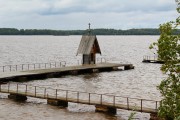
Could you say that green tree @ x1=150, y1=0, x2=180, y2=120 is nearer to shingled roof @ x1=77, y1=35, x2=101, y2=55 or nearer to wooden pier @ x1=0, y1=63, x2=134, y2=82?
wooden pier @ x1=0, y1=63, x2=134, y2=82

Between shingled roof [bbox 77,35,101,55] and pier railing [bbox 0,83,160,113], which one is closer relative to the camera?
pier railing [bbox 0,83,160,113]

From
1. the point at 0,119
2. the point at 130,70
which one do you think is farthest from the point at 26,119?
the point at 130,70

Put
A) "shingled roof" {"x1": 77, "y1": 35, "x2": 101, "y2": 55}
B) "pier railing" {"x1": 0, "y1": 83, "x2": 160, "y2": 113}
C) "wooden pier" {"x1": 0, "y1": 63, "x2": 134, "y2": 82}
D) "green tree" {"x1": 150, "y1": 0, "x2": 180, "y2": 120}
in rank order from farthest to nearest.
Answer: "shingled roof" {"x1": 77, "y1": 35, "x2": 101, "y2": 55}
"wooden pier" {"x1": 0, "y1": 63, "x2": 134, "y2": 82}
"pier railing" {"x1": 0, "y1": 83, "x2": 160, "y2": 113}
"green tree" {"x1": 150, "y1": 0, "x2": 180, "y2": 120}

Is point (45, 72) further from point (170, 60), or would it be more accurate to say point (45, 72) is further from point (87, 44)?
point (170, 60)

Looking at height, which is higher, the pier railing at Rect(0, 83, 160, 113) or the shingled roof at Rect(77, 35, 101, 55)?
the shingled roof at Rect(77, 35, 101, 55)

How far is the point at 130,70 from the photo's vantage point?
70.9m

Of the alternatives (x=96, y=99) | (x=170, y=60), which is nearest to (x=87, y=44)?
(x=96, y=99)

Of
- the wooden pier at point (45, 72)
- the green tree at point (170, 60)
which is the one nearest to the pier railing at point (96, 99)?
the wooden pier at point (45, 72)

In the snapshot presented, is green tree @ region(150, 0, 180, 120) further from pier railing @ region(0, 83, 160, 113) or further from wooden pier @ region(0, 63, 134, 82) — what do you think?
wooden pier @ region(0, 63, 134, 82)

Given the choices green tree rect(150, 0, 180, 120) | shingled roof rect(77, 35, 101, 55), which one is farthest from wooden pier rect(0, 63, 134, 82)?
green tree rect(150, 0, 180, 120)

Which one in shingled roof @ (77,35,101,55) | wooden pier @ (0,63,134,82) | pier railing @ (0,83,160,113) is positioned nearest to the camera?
pier railing @ (0,83,160,113)

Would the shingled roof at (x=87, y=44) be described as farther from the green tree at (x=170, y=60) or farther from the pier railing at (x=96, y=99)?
the green tree at (x=170, y=60)

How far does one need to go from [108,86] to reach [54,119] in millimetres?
21117

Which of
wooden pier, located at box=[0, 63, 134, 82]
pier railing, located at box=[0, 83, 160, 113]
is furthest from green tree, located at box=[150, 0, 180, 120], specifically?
wooden pier, located at box=[0, 63, 134, 82]
